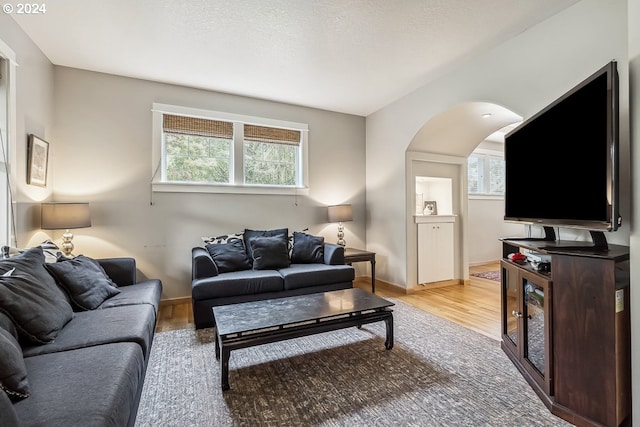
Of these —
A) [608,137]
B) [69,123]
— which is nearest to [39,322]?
[69,123]

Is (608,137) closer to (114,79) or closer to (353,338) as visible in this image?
(353,338)

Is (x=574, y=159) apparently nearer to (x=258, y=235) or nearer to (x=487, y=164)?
(x=258, y=235)

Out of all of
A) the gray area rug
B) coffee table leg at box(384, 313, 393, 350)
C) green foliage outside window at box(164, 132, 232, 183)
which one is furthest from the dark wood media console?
green foliage outside window at box(164, 132, 232, 183)

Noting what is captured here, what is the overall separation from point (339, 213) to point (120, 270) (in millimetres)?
2672

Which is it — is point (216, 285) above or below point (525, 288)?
below

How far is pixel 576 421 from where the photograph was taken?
59.4 inches

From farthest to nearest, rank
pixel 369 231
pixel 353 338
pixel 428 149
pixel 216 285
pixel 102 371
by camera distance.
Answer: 1. pixel 369 231
2. pixel 428 149
3. pixel 216 285
4. pixel 353 338
5. pixel 102 371

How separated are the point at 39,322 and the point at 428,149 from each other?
13.9ft

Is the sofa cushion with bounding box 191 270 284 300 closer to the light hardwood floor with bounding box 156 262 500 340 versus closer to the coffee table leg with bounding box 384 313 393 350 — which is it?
the light hardwood floor with bounding box 156 262 500 340

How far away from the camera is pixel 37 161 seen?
8.91 feet

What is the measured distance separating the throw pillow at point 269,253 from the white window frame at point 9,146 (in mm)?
2031

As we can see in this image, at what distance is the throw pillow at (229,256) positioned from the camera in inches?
125

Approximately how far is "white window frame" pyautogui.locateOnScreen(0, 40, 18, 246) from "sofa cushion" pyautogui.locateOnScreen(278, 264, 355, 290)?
2299 mm

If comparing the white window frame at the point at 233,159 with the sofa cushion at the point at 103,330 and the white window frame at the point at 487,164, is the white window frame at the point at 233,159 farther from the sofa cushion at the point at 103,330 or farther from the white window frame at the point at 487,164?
the white window frame at the point at 487,164
